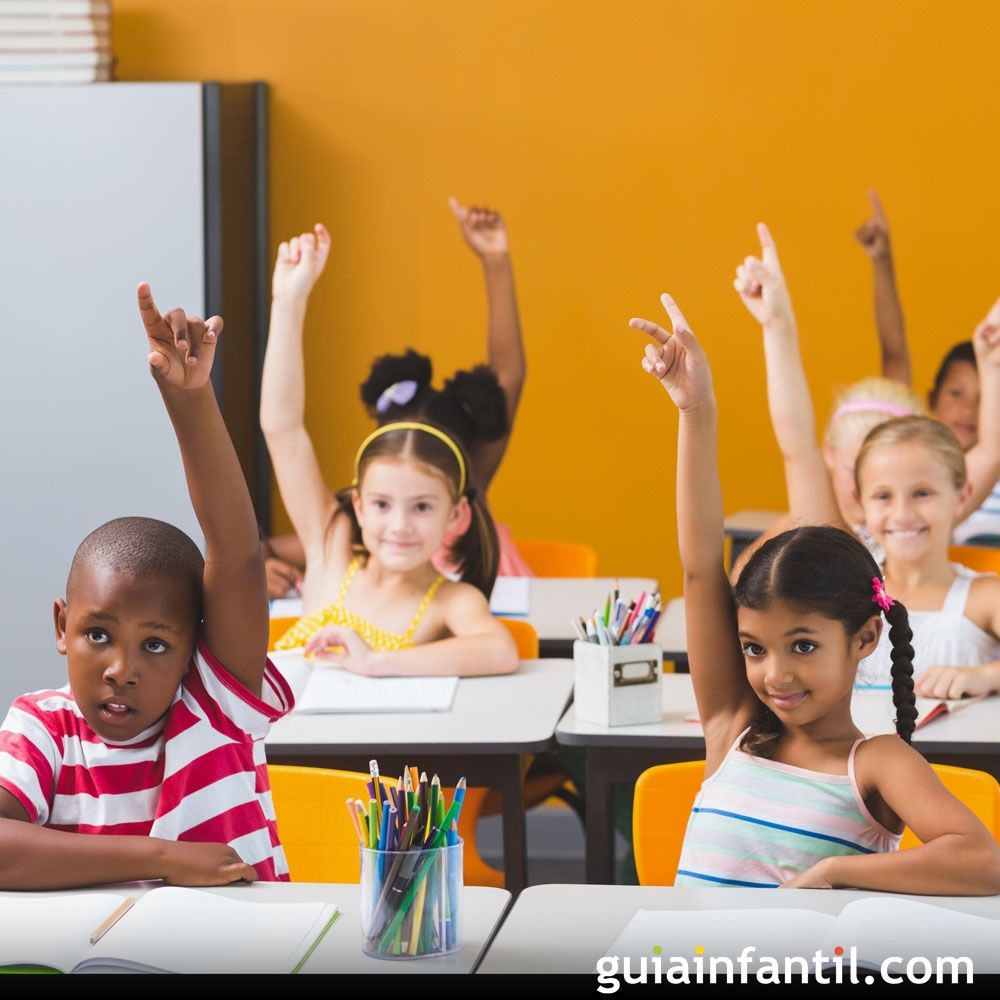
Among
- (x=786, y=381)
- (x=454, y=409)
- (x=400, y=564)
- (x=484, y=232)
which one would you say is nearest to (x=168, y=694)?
(x=400, y=564)

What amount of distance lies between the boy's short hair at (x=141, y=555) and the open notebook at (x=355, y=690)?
89 centimetres

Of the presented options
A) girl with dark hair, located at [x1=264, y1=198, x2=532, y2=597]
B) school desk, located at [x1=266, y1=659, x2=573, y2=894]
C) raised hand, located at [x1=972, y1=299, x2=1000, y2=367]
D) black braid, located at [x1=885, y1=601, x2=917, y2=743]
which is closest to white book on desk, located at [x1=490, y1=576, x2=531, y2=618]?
girl with dark hair, located at [x1=264, y1=198, x2=532, y2=597]

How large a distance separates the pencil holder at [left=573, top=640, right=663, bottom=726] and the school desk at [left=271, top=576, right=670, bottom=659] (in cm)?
60

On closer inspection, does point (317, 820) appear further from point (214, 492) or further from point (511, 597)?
point (511, 597)

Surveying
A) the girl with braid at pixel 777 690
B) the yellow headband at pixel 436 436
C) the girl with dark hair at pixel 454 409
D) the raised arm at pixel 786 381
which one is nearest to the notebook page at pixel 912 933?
the girl with braid at pixel 777 690

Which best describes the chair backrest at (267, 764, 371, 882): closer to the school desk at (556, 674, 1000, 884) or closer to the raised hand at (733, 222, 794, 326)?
the school desk at (556, 674, 1000, 884)

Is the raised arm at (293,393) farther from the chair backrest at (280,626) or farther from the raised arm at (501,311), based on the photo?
the raised arm at (501,311)

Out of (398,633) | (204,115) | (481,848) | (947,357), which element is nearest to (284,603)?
(398,633)

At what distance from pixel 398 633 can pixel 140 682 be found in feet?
4.57

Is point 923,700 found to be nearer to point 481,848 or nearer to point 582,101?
point 481,848

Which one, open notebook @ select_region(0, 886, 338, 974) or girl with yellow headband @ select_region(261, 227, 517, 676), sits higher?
girl with yellow headband @ select_region(261, 227, 517, 676)

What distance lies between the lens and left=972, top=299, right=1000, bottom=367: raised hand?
11.7 feet

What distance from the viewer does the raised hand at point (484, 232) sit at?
4.34m

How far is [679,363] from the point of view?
6.08 ft
